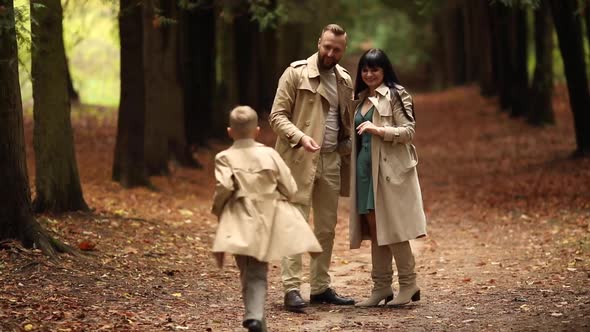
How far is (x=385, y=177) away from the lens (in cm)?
837

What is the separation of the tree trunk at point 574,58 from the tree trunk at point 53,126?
33.4ft

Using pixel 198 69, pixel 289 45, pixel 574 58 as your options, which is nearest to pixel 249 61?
pixel 198 69

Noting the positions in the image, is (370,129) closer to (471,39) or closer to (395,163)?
(395,163)

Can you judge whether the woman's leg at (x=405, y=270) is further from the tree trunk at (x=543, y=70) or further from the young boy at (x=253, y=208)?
the tree trunk at (x=543, y=70)

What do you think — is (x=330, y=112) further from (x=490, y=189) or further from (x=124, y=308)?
(x=490, y=189)

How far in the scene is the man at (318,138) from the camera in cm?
832

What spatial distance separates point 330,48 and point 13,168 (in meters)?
3.35

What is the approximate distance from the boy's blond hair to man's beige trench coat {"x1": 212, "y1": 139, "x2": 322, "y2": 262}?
7 centimetres

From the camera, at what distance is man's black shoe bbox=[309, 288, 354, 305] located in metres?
8.65

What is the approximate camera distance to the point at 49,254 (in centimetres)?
927

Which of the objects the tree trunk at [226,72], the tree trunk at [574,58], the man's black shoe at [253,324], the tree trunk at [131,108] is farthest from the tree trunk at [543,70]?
the man's black shoe at [253,324]

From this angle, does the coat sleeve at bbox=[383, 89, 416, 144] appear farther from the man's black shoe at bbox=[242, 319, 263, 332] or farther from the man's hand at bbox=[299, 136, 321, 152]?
the man's black shoe at bbox=[242, 319, 263, 332]

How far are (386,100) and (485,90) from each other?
31.3 meters

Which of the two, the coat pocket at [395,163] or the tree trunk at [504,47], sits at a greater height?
the tree trunk at [504,47]
